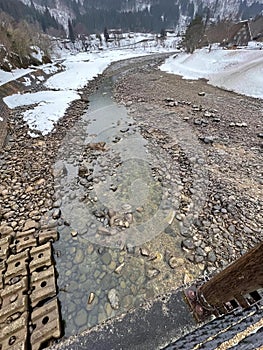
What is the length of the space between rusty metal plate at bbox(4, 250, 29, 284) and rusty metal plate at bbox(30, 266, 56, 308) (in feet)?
0.72

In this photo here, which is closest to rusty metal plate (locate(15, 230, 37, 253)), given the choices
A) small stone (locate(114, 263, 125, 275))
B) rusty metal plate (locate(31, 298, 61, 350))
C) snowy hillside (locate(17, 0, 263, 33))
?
rusty metal plate (locate(31, 298, 61, 350))

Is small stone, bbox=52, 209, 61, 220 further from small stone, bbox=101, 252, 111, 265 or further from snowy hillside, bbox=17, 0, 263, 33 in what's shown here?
snowy hillside, bbox=17, 0, 263, 33

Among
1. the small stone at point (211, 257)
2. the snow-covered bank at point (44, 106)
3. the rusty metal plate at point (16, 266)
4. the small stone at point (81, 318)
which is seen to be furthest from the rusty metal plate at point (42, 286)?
the snow-covered bank at point (44, 106)

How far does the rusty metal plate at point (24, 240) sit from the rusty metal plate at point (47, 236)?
0.12 m

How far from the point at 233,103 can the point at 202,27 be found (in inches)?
966

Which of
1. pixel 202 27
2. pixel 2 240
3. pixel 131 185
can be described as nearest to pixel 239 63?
pixel 202 27

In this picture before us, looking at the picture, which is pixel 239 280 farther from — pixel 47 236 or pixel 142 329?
pixel 47 236

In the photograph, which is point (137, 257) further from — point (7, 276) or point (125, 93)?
point (125, 93)

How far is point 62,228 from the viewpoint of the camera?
419cm

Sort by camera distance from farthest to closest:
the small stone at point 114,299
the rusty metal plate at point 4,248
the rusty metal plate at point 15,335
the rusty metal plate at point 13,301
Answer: the rusty metal plate at point 4,248
the small stone at point 114,299
the rusty metal plate at point 13,301
the rusty metal plate at point 15,335

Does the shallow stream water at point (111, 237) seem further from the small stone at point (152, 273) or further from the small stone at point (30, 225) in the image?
the small stone at point (30, 225)

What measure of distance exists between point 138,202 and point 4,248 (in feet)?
9.44

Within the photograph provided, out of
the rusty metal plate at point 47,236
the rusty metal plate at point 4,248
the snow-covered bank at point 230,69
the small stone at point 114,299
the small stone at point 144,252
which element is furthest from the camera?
the snow-covered bank at point 230,69

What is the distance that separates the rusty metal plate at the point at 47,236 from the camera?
12.8 ft
